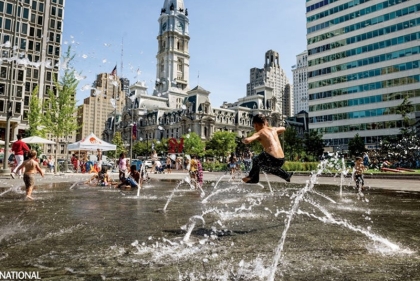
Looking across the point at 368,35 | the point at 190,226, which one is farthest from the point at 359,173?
the point at 368,35

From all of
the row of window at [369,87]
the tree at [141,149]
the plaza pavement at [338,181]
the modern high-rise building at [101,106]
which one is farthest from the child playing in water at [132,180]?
the modern high-rise building at [101,106]

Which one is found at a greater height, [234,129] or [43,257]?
[234,129]

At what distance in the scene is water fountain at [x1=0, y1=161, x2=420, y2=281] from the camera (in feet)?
9.87

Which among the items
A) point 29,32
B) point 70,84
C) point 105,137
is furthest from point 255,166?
point 105,137

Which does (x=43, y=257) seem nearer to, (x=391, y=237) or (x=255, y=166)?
(x=255, y=166)

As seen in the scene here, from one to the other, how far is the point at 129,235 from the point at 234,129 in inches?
4330

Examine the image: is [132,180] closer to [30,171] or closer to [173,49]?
[30,171]

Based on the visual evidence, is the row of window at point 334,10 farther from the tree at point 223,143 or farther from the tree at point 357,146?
the tree at point 223,143

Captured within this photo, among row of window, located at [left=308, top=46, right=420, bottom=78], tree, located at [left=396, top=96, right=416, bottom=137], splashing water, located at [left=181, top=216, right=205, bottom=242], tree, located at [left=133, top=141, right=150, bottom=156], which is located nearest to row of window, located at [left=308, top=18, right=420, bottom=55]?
row of window, located at [left=308, top=46, right=420, bottom=78]

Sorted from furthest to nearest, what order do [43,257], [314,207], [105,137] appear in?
[105,137] < [314,207] < [43,257]

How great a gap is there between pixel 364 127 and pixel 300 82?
465 feet

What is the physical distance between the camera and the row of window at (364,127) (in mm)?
56156

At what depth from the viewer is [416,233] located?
16.1 feet

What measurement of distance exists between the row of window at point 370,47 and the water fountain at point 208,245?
5842 cm
